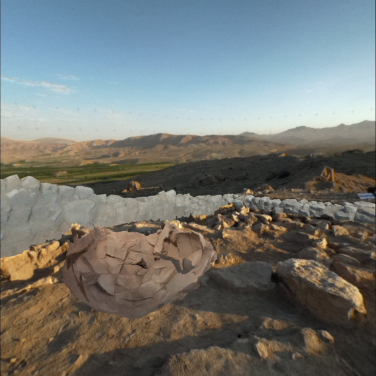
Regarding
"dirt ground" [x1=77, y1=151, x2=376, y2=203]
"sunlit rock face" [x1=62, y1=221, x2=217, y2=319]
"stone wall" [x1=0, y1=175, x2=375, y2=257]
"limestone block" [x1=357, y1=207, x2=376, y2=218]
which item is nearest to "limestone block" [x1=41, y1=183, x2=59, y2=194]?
"stone wall" [x1=0, y1=175, x2=375, y2=257]

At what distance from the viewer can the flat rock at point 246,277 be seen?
244 cm

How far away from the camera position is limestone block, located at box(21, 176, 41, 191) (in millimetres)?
3237

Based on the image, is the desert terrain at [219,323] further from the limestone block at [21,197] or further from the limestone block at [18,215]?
the limestone block at [21,197]

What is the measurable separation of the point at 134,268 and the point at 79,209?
171 centimetres

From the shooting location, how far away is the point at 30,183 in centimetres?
329

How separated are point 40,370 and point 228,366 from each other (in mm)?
1440

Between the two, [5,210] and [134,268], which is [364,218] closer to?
[134,268]

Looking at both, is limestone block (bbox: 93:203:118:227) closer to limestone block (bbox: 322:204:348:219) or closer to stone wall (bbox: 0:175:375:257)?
stone wall (bbox: 0:175:375:257)

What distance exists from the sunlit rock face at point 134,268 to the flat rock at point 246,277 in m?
0.31

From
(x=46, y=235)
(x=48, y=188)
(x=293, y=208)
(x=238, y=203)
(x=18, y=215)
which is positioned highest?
(x=48, y=188)

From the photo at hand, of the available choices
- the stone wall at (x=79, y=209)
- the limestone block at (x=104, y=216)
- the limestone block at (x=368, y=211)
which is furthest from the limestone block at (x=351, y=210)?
the limestone block at (x=104, y=216)

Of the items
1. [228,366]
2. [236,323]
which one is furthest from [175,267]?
[228,366]

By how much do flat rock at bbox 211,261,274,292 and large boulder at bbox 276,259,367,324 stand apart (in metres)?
0.22

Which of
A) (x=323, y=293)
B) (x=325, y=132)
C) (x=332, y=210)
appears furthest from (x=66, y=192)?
(x=325, y=132)
